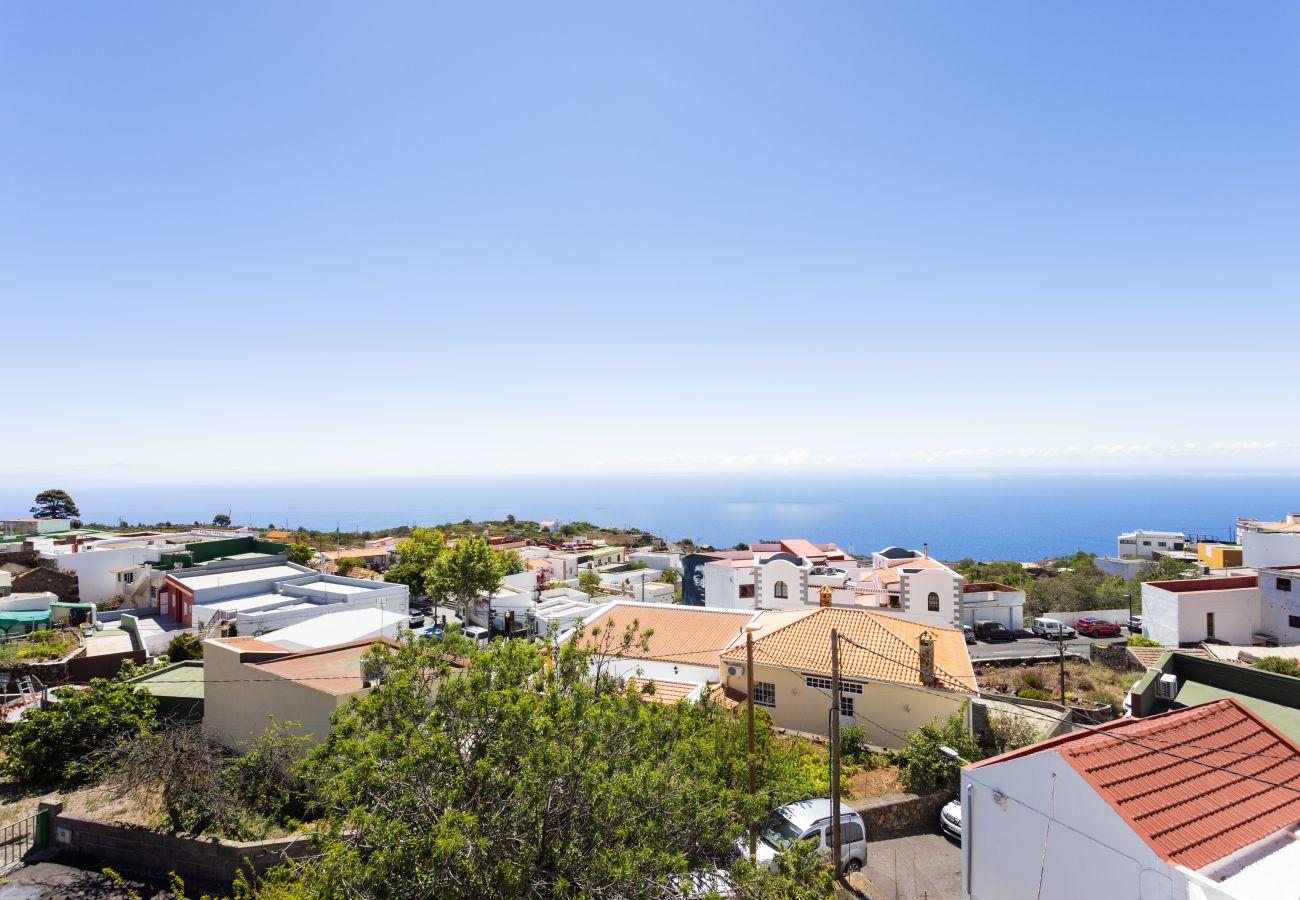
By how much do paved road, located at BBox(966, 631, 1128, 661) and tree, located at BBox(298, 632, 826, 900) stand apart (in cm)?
2842

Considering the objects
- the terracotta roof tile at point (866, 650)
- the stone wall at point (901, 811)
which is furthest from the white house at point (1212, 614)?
the stone wall at point (901, 811)

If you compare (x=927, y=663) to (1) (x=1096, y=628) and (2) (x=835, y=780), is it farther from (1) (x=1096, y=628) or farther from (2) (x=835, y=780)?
(1) (x=1096, y=628)

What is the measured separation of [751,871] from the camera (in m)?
8.38

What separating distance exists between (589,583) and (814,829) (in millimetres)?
39849

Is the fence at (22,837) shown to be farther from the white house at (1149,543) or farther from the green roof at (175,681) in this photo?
the white house at (1149,543)

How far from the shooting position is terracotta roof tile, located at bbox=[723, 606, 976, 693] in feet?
65.5

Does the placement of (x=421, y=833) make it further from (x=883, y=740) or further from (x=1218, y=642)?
(x=1218, y=642)

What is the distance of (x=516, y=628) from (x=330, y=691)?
23910 millimetres

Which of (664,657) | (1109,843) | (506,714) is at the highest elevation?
(506,714)

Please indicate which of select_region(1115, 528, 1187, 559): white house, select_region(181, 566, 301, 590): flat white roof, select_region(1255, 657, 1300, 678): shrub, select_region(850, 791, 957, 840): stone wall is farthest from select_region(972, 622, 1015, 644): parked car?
select_region(1115, 528, 1187, 559): white house

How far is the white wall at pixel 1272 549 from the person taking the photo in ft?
124

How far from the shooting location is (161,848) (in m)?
12.2

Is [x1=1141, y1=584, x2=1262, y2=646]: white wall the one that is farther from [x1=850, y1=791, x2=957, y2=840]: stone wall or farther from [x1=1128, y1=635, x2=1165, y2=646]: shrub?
[x1=850, y1=791, x2=957, y2=840]: stone wall

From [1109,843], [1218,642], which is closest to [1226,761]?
[1109,843]
